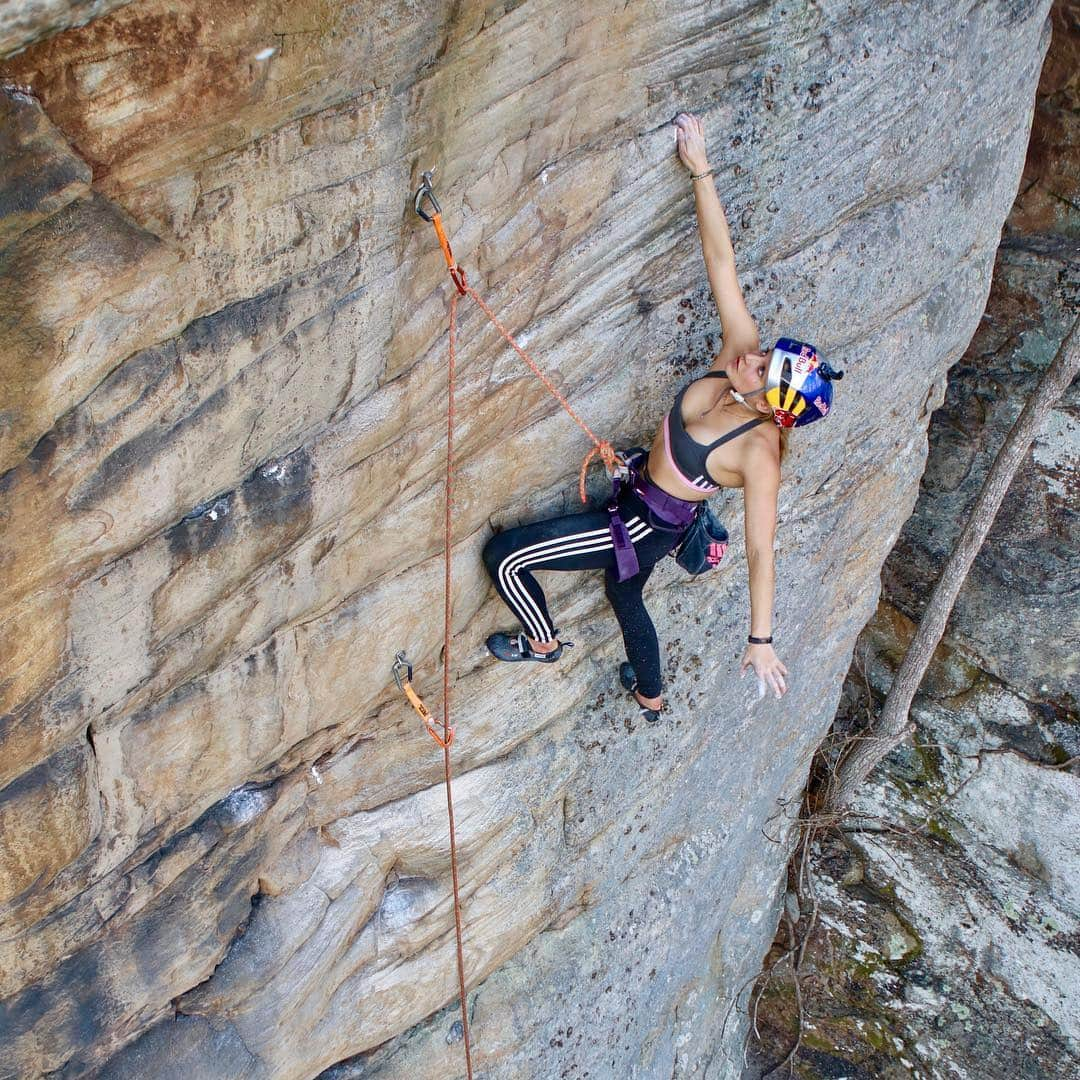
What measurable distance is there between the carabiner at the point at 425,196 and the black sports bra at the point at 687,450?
130 cm

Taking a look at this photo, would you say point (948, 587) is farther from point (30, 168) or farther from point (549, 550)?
point (30, 168)

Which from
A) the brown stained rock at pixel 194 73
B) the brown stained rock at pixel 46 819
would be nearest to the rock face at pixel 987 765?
the brown stained rock at pixel 194 73

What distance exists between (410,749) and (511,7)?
327 centimetres

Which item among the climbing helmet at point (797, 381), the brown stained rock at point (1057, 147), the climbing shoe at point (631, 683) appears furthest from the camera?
the brown stained rock at point (1057, 147)

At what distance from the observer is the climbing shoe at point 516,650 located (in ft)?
16.3

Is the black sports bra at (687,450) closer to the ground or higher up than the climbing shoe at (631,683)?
higher up

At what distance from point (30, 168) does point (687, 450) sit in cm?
252

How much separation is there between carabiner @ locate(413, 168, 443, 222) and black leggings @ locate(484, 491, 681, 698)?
4.89 feet

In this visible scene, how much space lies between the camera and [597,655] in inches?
219

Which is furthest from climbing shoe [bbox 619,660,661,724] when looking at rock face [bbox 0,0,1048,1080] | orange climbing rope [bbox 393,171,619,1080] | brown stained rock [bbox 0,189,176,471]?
brown stained rock [bbox 0,189,176,471]

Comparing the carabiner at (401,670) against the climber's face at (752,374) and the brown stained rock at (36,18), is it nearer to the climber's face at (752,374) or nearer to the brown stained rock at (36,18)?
the climber's face at (752,374)

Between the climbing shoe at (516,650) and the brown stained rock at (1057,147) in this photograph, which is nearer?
the climbing shoe at (516,650)

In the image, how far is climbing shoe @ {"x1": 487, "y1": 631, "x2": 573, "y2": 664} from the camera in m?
4.96

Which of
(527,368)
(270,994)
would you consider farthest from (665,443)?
(270,994)
